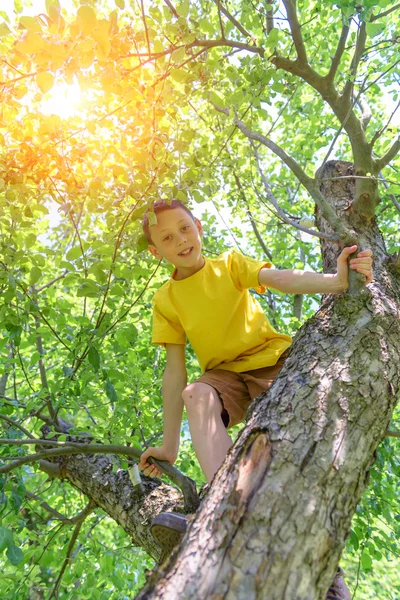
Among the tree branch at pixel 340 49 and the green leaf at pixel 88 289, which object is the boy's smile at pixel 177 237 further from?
the tree branch at pixel 340 49

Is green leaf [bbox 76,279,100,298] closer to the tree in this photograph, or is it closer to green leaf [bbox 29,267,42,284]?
the tree

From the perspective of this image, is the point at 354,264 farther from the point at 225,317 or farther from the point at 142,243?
the point at 142,243

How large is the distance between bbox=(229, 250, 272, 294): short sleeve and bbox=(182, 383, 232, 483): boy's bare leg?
1.79ft

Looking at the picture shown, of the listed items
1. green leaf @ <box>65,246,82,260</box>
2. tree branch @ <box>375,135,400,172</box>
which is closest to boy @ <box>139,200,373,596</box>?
green leaf @ <box>65,246,82,260</box>

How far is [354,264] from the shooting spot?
1.78m

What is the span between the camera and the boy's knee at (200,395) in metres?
1.88

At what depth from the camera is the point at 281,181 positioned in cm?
647

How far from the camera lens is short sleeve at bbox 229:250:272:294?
2.19m

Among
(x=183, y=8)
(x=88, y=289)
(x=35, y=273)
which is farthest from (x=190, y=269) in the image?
(x=183, y=8)

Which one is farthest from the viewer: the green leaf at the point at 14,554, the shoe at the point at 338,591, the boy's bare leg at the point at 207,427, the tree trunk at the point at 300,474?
the green leaf at the point at 14,554

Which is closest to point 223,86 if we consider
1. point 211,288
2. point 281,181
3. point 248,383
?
point 211,288

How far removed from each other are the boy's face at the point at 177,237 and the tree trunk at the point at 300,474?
0.71 m

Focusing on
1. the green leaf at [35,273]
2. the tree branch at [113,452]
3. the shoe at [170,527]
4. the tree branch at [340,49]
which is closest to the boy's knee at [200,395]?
the tree branch at [113,452]

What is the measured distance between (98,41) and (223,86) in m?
1.00
